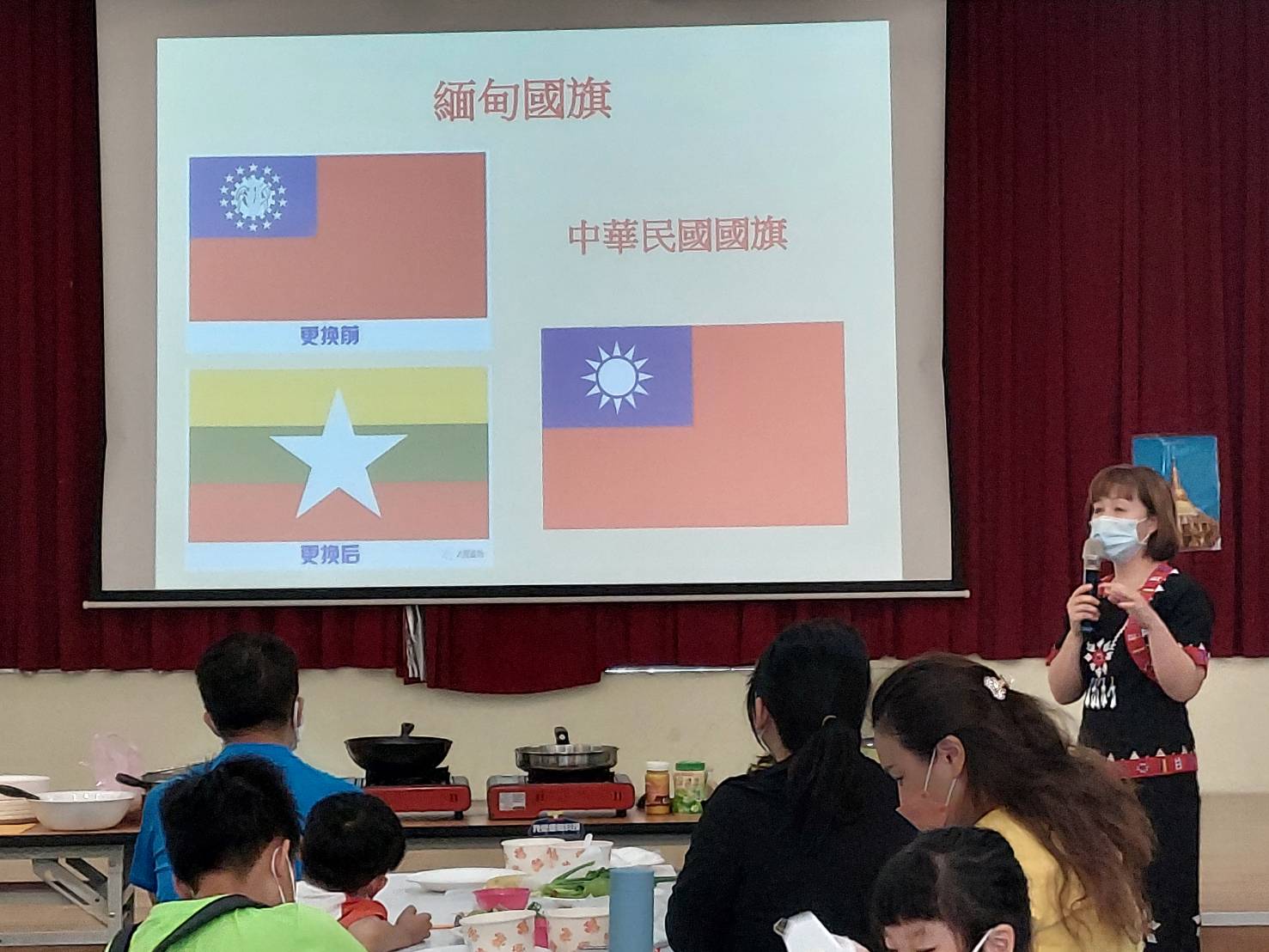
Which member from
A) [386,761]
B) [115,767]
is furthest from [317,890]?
[115,767]

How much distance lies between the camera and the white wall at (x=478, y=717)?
5.39 m

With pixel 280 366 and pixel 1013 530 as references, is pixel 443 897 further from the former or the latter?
pixel 1013 530

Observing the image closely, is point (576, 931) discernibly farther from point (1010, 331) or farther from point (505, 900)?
point (1010, 331)

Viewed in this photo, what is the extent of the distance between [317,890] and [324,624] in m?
2.85

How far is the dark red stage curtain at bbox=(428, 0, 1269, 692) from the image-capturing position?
540cm

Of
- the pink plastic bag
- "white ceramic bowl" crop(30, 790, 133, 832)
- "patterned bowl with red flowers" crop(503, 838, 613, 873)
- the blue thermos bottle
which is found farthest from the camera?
the pink plastic bag

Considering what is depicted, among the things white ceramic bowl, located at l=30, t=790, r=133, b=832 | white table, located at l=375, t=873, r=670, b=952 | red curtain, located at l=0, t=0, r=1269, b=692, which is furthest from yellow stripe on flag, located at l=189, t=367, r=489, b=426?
white table, located at l=375, t=873, r=670, b=952

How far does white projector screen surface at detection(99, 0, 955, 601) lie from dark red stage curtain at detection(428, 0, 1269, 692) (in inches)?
10.3

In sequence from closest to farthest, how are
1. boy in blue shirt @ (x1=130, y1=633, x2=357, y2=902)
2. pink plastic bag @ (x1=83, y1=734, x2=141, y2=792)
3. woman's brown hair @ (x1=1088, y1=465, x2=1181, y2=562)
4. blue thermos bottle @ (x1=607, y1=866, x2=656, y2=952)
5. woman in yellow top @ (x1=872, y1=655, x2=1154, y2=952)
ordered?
woman in yellow top @ (x1=872, y1=655, x2=1154, y2=952)
blue thermos bottle @ (x1=607, y1=866, x2=656, y2=952)
boy in blue shirt @ (x1=130, y1=633, x2=357, y2=902)
woman's brown hair @ (x1=1088, y1=465, x2=1181, y2=562)
pink plastic bag @ (x1=83, y1=734, x2=141, y2=792)

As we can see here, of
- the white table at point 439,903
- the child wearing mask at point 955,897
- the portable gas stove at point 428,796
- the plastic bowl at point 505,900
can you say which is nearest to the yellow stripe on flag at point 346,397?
the portable gas stove at point 428,796

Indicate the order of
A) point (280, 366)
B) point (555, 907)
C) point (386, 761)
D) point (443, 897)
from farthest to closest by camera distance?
point (280, 366), point (386, 761), point (443, 897), point (555, 907)

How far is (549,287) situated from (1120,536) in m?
2.43

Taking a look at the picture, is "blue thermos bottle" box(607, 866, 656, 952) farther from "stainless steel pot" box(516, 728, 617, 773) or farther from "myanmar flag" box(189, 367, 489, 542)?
"myanmar flag" box(189, 367, 489, 542)

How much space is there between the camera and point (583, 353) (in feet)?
17.1
